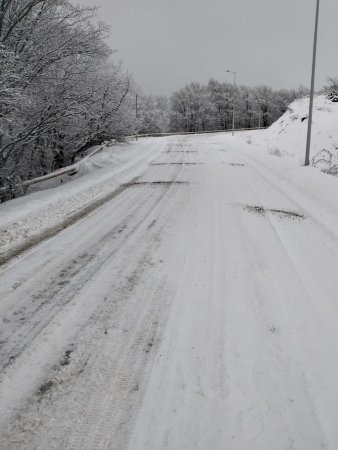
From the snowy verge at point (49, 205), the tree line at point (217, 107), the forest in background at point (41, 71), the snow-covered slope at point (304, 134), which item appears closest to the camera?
the snowy verge at point (49, 205)

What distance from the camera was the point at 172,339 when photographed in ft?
10.8

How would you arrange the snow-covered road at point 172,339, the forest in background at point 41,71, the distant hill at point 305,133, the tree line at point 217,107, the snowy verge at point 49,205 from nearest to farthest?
1. the snow-covered road at point 172,339
2. the snowy verge at point 49,205
3. the forest in background at point 41,71
4. the distant hill at point 305,133
5. the tree line at point 217,107

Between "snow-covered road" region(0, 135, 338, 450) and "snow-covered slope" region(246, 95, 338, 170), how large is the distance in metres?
15.8


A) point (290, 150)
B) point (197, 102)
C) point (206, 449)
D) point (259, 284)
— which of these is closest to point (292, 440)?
point (206, 449)

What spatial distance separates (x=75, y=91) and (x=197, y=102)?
71.7 metres

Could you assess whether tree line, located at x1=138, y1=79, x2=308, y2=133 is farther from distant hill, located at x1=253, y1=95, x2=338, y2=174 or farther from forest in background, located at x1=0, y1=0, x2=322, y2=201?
forest in background, located at x1=0, y1=0, x2=322, y2=201

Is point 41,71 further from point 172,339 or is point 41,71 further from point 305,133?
point 305,133

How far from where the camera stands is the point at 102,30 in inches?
455

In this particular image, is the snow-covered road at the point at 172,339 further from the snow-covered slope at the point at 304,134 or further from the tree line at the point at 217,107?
the tree line at the point at 217,107

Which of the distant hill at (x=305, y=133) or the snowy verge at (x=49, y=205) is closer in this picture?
the snowy verge at (x=49, y=205)

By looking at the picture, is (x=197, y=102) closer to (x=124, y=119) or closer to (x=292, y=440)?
(x=124, y=119)

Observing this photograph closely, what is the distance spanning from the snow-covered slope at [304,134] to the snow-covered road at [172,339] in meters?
15.8

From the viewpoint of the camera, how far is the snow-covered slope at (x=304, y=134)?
71.4ft

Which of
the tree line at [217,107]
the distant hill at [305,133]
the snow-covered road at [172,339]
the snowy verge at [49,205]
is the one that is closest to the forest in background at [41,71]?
the snowy verge at [49,205]
